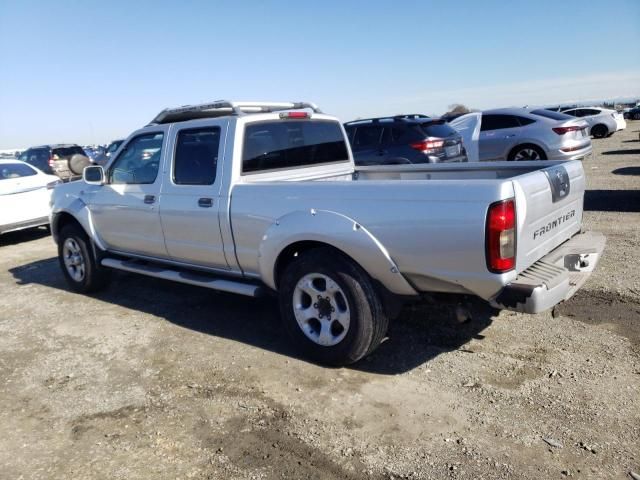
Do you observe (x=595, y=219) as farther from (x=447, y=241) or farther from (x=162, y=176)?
(x=162, y=176)

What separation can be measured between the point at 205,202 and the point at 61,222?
9.20 ft

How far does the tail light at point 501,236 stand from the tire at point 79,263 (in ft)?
14.8

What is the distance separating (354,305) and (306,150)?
1907 millimetres

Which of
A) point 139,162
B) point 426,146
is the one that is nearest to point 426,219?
point 139,162

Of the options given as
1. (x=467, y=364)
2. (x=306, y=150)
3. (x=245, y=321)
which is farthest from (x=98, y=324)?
(x=467, y=364)

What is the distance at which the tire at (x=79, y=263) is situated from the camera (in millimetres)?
5996

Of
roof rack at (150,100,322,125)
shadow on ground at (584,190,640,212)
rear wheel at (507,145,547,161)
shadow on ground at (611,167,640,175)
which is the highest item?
roof rack at (150,100,322,125)

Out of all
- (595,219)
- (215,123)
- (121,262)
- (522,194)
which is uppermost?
(215,123)

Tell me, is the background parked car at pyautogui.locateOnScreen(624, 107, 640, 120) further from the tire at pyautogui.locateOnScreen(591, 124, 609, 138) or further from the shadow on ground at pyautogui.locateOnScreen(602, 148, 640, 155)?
the shadow on ground at pyautogui.locateOnScreen(602, 148, 640, 155)

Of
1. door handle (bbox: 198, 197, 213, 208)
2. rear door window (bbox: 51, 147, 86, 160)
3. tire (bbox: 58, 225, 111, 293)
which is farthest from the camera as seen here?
rear door window (bbox: 51, 147, 86, 160)

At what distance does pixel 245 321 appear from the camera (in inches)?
195

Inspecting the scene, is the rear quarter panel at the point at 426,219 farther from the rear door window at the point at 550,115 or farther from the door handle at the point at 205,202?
the rear door window at the point at 550,115

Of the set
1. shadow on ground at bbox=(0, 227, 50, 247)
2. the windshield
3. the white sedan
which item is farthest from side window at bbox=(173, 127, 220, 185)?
shadow on ground at bbox=(0, 227, 50, 247)

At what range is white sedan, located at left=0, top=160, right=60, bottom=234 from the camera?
9259mm
